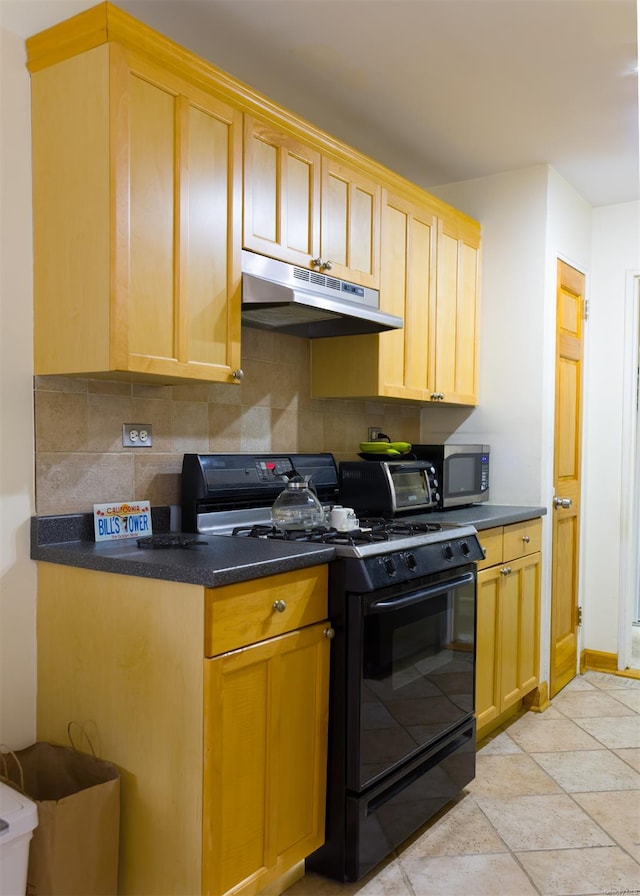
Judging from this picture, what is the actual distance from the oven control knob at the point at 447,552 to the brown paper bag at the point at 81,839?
3.97ft

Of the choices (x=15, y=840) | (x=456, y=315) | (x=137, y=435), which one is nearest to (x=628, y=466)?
(x=456, y=315)

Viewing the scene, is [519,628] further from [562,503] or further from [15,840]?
[15,840]

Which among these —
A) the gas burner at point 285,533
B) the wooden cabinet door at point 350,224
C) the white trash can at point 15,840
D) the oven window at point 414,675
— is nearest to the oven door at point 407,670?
the oven window at point 414,675

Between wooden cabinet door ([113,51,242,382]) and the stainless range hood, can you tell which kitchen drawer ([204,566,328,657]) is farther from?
the stainless range hood

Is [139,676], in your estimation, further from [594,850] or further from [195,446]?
[594,850]

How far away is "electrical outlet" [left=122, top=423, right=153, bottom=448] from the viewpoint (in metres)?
2.38

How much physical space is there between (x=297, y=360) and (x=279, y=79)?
3.51 ft

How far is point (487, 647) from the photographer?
3062 millimetres

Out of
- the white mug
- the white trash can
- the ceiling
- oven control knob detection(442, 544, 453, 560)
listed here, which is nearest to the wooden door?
the ceiling

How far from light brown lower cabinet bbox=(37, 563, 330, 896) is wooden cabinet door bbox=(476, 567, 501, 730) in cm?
108

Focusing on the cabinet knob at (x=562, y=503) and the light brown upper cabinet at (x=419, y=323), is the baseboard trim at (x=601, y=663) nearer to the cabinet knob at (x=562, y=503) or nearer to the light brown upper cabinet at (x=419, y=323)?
the cabinet knob at (x=562, y=503)

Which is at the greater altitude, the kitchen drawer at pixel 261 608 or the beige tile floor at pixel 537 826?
the kitchen drawer at pixel 261 608

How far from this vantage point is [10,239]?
2066 mm

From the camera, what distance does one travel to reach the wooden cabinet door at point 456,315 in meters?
3.46
